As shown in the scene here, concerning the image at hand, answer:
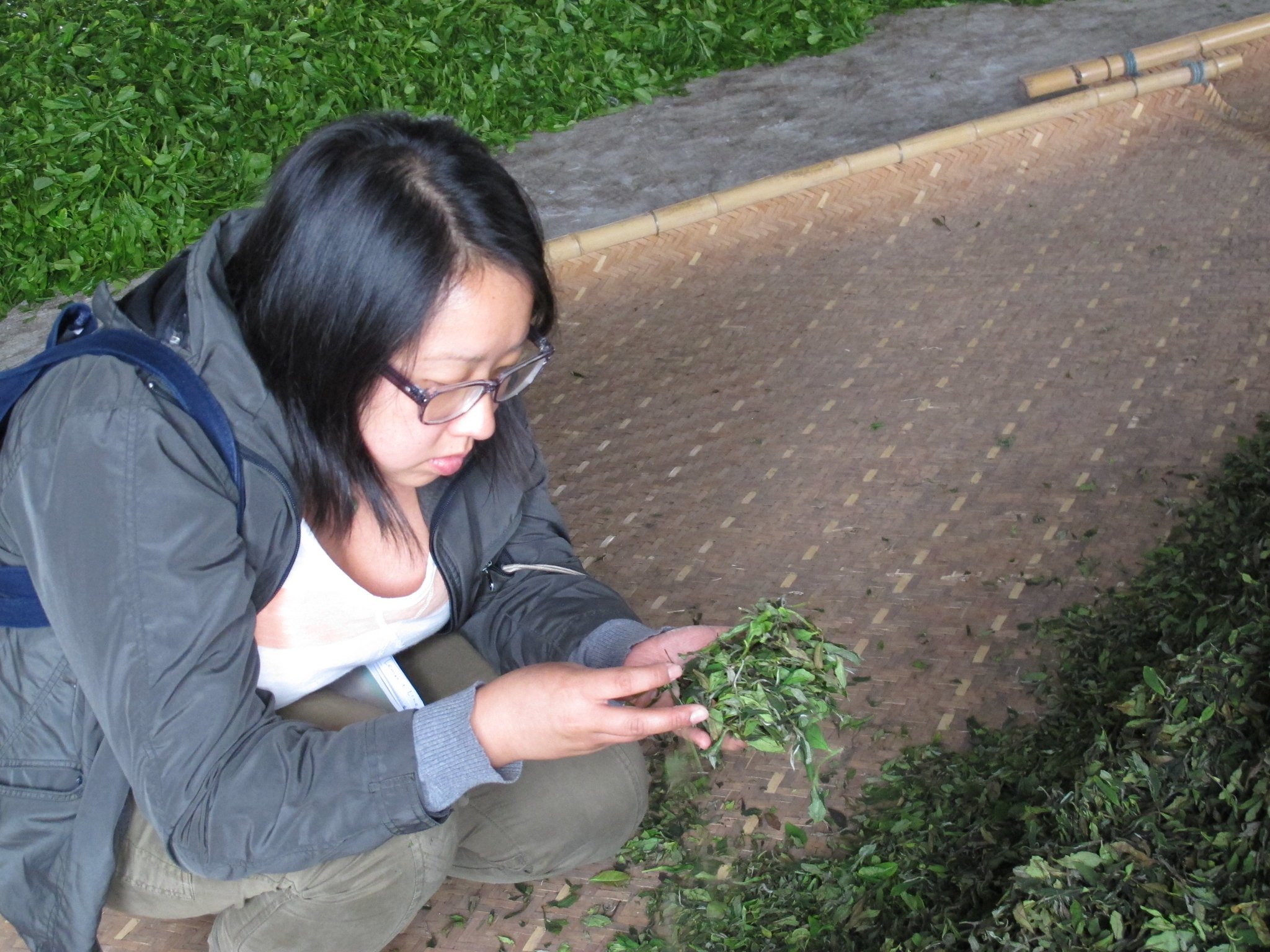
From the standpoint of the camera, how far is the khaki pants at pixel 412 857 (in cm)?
A: 142

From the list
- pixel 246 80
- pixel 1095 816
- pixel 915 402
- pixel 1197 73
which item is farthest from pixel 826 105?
pixel 1095 816

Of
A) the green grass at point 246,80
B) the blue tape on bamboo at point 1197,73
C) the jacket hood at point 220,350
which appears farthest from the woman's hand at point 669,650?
the blue tape on bamboo at point 1197,73

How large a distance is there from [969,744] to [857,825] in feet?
0.75

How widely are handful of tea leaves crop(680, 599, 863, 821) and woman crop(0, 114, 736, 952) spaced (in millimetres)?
74

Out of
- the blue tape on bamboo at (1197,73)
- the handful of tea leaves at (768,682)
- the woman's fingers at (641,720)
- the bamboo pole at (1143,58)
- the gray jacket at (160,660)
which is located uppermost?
the gray jacket at (160,660)

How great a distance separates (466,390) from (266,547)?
0.27 meters

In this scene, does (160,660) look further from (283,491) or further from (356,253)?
(356,253)

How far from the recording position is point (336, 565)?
57.4 inches

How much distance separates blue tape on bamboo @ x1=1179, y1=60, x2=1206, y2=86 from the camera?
341cm

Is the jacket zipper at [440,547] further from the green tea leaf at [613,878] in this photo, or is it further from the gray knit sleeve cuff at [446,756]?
the green tea leaf at [613,878]

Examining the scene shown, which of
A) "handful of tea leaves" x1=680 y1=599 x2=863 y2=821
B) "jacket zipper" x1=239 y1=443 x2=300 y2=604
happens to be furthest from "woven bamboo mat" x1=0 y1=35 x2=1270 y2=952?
"jacket zipper" x1=239 y1=443 x2=300 y2=604

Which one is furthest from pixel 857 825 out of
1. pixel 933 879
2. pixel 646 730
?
pixel 646 730

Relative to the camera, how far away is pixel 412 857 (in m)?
1.44

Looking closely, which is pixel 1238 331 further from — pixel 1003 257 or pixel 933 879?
pixel 933 879
